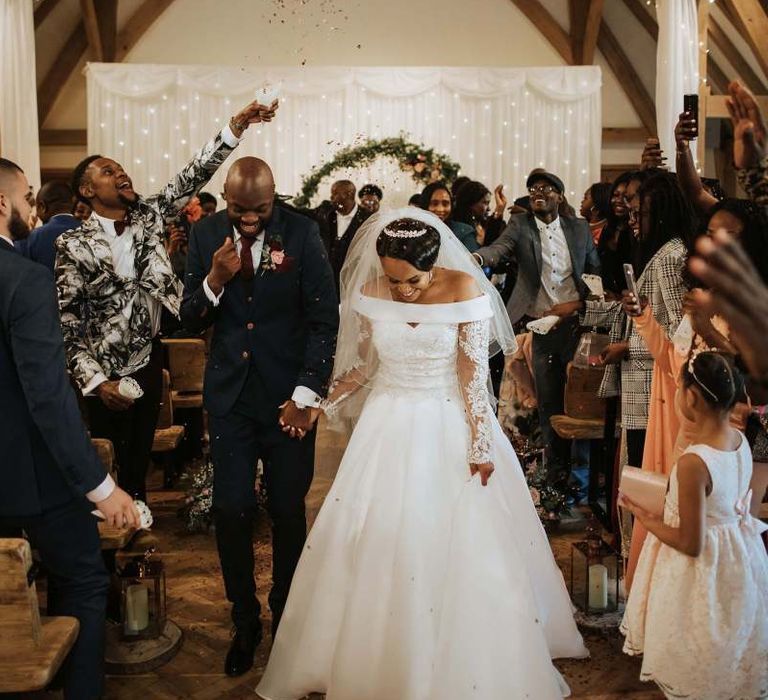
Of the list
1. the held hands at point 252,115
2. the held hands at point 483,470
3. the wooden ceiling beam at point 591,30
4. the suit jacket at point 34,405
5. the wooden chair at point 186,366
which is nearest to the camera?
the suit jacket at point 34,405

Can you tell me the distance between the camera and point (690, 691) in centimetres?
250

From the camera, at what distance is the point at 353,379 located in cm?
315

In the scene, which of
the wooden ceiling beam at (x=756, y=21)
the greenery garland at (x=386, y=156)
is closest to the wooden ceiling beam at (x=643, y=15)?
the greenery garland at (x=386, y=156)

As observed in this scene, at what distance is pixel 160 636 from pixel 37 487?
114cm

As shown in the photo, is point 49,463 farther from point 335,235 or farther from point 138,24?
point 138,24

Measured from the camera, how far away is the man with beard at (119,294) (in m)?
3.26

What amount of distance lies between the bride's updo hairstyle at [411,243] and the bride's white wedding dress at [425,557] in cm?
18

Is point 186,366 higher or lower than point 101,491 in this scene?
higher

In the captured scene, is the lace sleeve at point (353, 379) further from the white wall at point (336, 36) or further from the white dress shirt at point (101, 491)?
the white wall at point (336, 36)

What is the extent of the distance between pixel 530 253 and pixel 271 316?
245cm

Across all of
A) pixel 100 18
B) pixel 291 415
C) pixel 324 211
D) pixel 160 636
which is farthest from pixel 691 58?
pixel 100 18

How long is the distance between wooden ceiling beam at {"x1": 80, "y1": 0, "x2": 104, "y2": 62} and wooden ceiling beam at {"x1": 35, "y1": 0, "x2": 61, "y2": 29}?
0.38 metres

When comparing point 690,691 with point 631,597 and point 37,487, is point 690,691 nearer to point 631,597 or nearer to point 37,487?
point 631,597

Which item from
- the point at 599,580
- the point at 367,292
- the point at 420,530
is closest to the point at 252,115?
the point at 367,292
